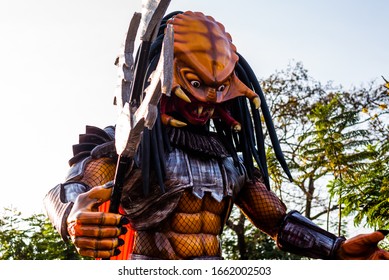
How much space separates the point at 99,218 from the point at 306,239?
1601mm

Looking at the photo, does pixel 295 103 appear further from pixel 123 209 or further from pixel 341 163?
pixel 123 209

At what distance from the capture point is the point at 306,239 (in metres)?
4.27

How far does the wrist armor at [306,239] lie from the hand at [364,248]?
78mm

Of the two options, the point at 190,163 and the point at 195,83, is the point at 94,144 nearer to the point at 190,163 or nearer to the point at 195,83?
the point at 190,163

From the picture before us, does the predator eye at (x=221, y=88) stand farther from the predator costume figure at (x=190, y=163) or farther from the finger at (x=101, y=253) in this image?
the finger at (x=101, y=253)

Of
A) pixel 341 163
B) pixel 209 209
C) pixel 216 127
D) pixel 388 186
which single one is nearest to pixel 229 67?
pixel 216 127

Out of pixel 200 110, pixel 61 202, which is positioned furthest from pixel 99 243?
pixel 200 110

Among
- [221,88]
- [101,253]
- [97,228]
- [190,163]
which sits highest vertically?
[221,88]

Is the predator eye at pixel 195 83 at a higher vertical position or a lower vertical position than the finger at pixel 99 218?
higher

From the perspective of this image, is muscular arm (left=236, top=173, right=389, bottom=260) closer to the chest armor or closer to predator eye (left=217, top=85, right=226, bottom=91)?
the chest armor

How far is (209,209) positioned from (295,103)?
910 centimetres

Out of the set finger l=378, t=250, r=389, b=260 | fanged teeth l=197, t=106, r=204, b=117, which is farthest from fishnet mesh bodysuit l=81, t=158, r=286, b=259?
finger l=378, t=250, r=389, b=260

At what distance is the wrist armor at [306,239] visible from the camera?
423cm

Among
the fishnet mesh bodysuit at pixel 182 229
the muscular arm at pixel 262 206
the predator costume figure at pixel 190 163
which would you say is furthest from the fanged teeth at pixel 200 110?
the muscular arm at pixel 262 206
